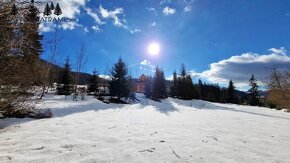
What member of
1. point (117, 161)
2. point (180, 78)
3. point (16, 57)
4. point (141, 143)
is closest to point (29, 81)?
point (16, 57)

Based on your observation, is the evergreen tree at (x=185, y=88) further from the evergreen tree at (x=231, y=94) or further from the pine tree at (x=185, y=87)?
the evergreen tree at (x=231, y=94)

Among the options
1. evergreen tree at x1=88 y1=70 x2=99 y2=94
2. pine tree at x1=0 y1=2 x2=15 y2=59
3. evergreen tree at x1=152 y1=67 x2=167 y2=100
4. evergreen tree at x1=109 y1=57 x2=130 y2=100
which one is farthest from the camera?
evergreen tree at x1=152 y1=67 x2=167 y2=100

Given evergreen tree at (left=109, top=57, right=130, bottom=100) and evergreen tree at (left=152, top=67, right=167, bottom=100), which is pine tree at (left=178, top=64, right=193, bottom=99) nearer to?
evergreen tree at (left=152, top=67, right=167, bottom=100)

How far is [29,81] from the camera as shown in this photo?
7.20m

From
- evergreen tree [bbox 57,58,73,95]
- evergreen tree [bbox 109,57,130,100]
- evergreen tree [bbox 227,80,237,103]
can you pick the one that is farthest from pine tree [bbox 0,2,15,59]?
evergreen tree [bbox 227,80,237,103]

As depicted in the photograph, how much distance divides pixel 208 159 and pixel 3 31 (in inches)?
187

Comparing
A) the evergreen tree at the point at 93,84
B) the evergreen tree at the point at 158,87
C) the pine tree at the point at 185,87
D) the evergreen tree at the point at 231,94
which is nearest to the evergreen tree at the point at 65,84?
the evergreen tree at the point at 93,84

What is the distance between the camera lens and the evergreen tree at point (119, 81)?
107 ft

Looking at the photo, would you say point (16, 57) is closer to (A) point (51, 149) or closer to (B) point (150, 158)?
(A) point (51, 149)

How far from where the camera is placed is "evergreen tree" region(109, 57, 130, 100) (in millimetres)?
32594

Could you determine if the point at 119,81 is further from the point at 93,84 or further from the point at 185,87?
the point at 185,87

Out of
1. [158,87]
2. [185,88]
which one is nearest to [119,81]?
[158,87]

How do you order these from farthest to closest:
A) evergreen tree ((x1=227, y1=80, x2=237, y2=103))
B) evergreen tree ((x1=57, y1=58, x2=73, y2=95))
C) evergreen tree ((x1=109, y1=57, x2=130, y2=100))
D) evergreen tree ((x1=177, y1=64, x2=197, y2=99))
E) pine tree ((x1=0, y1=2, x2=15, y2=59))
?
evergreen tree ((x1=227, y1=80, x2=237, y2=103))
evergreen tree ((x1=177, y1=64, x2=197, y2=99))
evergreen tree ((x1=57, y1=58, x2=73, y2=95))
evergreen tree ((x1=109, y1=57, x2=130, y2=100))
pine tree ((x1=0, y1=2, x2=15, y2=59))

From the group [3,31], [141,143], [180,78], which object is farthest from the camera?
[180,78]
